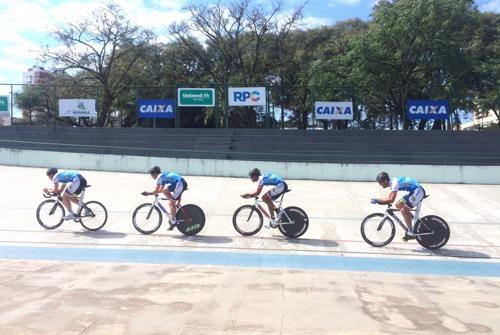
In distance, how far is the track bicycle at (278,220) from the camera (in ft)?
37.9

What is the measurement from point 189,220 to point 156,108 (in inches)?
585

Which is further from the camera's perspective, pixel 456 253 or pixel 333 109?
pixel 333 109

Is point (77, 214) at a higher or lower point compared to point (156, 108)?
lower

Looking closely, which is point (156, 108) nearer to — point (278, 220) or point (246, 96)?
point (246, 96)

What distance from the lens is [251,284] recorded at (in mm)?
8078

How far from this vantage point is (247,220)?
11.8 m

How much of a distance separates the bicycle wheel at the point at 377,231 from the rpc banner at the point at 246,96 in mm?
14775

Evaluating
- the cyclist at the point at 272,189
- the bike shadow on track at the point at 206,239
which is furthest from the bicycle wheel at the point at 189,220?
the cyclist at the point at 272,189

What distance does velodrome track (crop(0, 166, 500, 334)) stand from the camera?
20.1 ft

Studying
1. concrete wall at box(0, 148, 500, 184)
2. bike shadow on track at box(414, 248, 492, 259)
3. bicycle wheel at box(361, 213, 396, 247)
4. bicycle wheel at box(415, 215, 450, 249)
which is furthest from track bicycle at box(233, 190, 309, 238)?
concrete wall at box(0, 148, 500, 184)

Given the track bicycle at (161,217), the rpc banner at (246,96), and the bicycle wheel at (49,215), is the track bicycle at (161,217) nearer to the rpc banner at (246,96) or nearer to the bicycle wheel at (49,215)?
the bicycle wheel at (49,215)

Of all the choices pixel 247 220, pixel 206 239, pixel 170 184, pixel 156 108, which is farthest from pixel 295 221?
pixel 156 108

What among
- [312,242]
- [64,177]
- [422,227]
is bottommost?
[312,242]

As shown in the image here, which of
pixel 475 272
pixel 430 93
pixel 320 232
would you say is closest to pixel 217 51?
pixel 430 93
